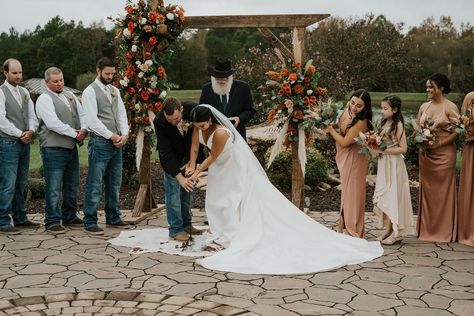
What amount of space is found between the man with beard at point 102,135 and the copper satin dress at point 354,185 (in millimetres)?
2765

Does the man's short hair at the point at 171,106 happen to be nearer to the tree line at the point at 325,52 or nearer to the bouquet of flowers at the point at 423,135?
the tree line at the point at 325,52

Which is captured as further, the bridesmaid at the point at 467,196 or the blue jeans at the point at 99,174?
the blue jeans at the point at 99,174

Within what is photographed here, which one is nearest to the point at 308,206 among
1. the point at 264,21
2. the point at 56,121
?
the point at 264,21

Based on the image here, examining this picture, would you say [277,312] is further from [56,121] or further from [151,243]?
[56,121]

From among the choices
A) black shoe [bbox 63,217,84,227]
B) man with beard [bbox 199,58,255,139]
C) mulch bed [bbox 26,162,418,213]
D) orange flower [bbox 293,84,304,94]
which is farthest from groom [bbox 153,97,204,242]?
mulch bed [bbox 26,162,418,213]

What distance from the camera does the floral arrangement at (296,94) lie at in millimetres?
7984

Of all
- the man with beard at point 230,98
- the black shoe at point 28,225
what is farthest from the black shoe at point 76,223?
the man with beard at point 230,98

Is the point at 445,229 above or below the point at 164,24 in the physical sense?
below

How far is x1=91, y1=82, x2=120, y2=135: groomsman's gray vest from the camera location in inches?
291

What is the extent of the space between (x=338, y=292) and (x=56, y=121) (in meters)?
3.96

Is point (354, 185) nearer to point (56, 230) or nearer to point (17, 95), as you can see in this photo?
point (56, 230)

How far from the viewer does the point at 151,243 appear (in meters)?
6.98

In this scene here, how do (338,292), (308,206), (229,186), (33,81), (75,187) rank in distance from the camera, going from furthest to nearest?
(33,81)
(308,206)
(75,187)
(229,186)
(338,292)

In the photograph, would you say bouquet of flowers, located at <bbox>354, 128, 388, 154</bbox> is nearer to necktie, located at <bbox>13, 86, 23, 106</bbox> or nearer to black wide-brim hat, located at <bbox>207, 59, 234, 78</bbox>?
black wide-brim hat, located at <bbox>207, 59, 234, 78</bbox>
